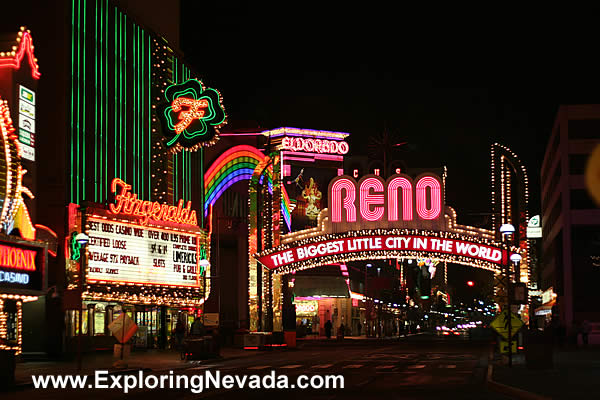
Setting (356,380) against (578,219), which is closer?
(356,380)

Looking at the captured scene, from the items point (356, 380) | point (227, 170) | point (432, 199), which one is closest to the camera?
point (356, 380)

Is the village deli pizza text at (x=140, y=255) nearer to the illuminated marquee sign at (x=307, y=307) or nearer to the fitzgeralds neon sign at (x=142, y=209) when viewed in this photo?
the fitzgeralds neon sign at (x=142, y=209)

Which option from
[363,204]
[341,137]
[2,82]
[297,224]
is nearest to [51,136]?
[2,82]

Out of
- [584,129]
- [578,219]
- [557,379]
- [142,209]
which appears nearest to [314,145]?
[584,129]

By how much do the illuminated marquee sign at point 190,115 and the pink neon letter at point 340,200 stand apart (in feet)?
25.3

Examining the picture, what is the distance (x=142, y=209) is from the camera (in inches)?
1812

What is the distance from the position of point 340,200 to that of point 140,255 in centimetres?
1140

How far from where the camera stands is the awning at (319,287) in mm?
93500

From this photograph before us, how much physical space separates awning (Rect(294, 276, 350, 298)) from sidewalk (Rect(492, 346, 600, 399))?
196 ft

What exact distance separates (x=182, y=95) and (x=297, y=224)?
62327mm

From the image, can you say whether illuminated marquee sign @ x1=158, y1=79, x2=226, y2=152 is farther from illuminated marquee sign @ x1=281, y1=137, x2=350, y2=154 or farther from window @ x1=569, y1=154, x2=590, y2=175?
illuminated marquee sign @ x1=281, y1=137, x2=350, y2=154

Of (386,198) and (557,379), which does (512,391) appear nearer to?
(557,379)

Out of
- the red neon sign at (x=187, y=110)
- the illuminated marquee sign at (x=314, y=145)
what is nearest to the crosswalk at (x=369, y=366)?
the red neon sign at (x=187, y=110)

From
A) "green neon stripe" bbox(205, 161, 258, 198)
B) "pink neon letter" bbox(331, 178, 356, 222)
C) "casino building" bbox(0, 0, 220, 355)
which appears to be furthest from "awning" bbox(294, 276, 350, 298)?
"pink neon letter" bbox(331, 178, 356, 222)
